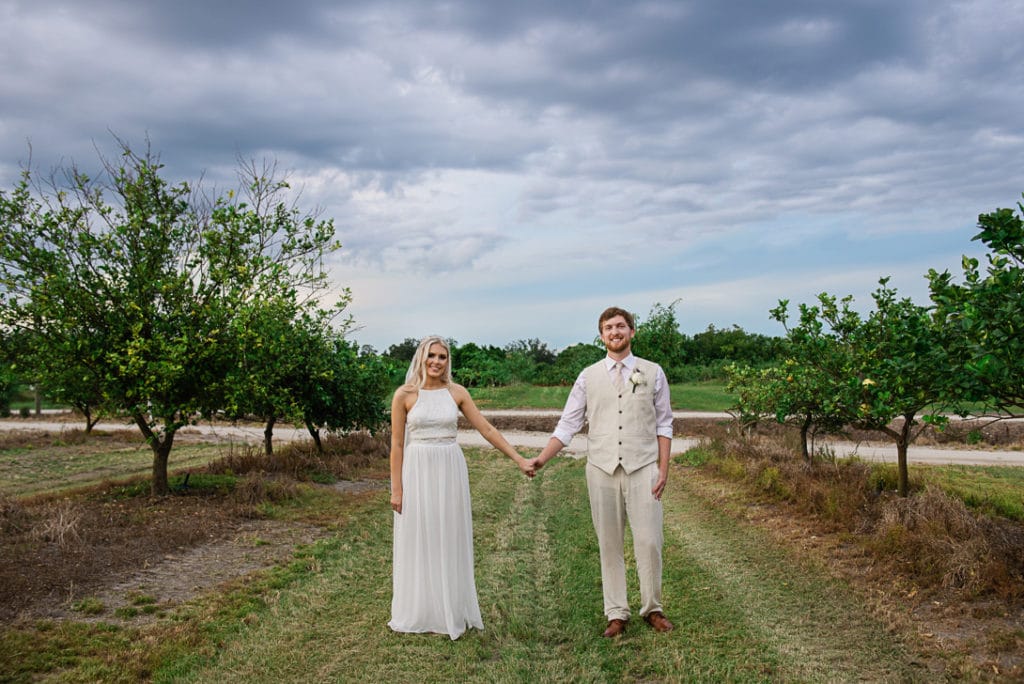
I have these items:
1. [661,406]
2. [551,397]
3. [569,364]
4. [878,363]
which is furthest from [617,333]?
[569,364]

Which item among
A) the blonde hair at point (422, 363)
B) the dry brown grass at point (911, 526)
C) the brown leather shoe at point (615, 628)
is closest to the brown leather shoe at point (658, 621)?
the brown leather shoe at point (615, 628)

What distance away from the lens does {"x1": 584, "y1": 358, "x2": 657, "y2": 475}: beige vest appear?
6.10 metres

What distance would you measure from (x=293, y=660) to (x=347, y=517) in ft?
20.0

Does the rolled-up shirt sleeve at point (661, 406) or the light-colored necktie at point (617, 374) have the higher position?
the light-colored necktie at point (617, 374)

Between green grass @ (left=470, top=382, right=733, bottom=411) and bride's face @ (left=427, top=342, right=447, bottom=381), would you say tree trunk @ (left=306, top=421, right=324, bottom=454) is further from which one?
green grass @ (left=470, top=382, right=733, bottom=411)

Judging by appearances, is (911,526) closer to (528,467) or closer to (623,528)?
(623,528)

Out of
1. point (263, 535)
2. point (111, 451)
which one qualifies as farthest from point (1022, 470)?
point (111, 451)

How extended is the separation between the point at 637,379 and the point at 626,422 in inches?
13.9

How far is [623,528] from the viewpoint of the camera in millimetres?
6258

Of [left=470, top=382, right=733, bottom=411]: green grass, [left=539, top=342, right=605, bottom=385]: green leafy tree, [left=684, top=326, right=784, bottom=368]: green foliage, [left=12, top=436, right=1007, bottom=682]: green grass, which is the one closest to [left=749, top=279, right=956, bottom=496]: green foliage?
[left=12, top=436, right=1007, bottom=682]: green grass

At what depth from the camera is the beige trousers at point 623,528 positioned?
6148 millimetres

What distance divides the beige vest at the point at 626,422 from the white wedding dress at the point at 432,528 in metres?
1.24

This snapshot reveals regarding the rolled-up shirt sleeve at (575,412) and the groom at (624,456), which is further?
the rolled-up shirt sleeve at (575,412)

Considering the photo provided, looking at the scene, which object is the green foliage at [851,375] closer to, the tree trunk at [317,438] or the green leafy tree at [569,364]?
the tree trunk at [317,438]
